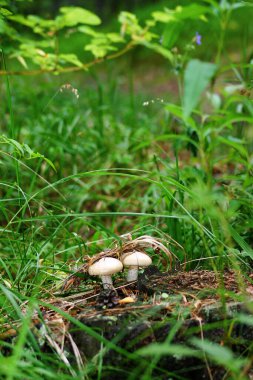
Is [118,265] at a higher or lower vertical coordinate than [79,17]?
lower

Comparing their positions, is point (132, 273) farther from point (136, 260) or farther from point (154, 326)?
point (154, 326)

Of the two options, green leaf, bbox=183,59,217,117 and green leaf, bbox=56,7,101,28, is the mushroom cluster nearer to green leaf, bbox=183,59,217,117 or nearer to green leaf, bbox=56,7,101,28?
green leaf, bbox=183,59,217,117

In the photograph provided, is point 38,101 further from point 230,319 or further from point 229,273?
point 230,319

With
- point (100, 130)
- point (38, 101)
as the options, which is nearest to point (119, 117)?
point (38, 101)

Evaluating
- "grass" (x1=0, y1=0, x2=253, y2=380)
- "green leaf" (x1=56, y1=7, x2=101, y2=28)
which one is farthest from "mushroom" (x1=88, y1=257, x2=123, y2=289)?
"green leaf" (x1=56, y1=7, x2=101, y2=28)

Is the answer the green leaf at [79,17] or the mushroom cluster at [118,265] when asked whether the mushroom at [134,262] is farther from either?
the green leaf at [79,17]

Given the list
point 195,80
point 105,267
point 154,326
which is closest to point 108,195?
point 105,267


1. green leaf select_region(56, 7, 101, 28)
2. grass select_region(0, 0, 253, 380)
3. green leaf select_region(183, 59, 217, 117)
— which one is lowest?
grass select_region(0, 0, 253, 380)
